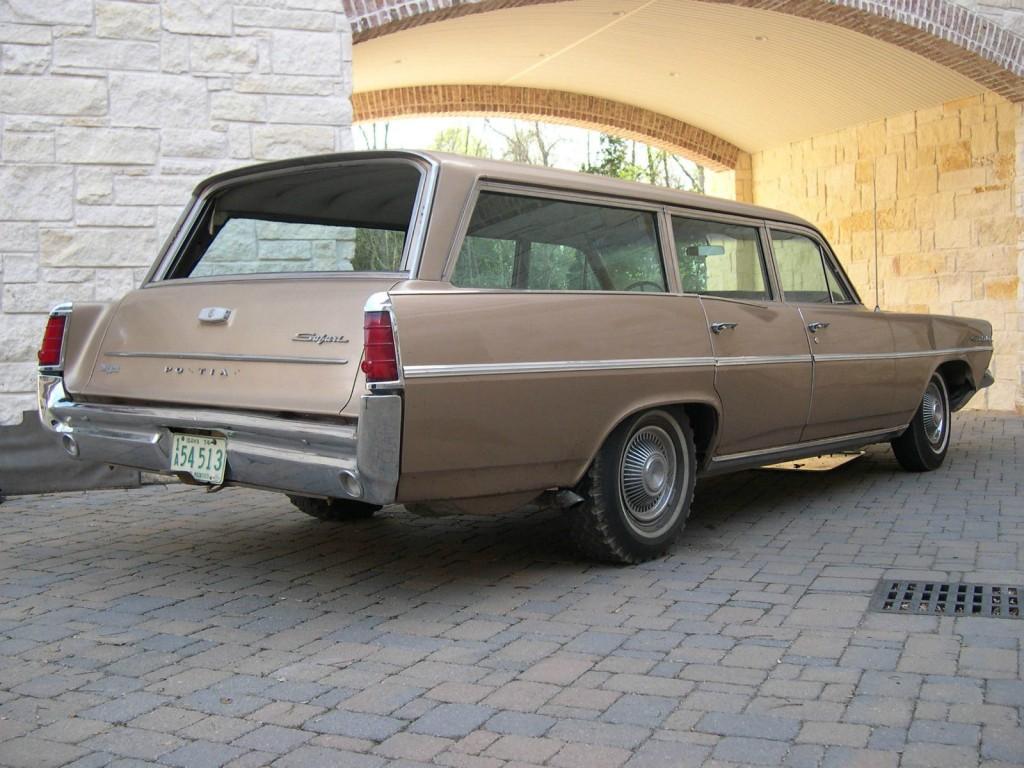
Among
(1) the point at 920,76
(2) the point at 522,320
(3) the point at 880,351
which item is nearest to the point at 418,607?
(2) the point at 522,320

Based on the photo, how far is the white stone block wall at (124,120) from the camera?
7.06 metres

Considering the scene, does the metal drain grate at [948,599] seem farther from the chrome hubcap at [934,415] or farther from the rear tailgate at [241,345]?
the chrome hubcap at [934,415]

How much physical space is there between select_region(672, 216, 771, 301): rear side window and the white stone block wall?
10.7 feet

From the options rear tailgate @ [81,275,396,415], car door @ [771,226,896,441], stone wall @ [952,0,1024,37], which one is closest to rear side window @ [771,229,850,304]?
car door @ [771,226,896,441]

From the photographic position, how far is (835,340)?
6.14m

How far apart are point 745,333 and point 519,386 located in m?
1.70

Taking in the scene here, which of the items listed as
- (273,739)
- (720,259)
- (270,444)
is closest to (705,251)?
(720,259)

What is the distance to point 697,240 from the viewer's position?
5.46m

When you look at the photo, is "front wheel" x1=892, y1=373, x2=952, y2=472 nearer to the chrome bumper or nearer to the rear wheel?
the rear wheel

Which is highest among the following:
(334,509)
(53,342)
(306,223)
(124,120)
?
(124,120)

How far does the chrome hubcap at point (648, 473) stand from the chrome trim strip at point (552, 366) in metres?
0.32

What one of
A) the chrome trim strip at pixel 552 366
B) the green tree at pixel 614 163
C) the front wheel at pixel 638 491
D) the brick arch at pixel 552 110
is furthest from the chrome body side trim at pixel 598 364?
the green tree at pixel 614 163

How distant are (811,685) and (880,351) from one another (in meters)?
3.69

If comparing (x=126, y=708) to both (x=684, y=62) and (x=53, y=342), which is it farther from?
(x=684, y=62)
